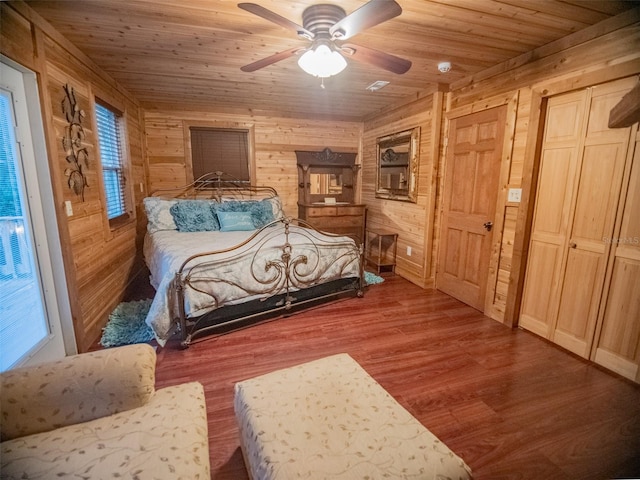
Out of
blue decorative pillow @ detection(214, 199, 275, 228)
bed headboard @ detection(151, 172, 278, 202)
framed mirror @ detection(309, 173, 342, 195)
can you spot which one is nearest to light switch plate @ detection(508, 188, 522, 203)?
blue decorative pillow @ detection(214, 199, 275, 228)

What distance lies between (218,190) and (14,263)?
305 cm

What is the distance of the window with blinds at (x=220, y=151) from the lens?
4.56 metres

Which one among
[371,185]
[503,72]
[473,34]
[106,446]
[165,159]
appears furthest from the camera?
[371,185]

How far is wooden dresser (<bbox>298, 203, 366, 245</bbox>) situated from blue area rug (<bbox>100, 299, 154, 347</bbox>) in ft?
8.48

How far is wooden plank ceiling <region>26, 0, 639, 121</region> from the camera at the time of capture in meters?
1.88

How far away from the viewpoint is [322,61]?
1.89 meters

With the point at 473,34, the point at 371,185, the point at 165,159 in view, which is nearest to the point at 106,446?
the point at 473,34

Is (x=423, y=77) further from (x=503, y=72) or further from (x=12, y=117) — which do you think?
(x=12, y=117)

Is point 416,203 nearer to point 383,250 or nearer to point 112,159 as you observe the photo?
point 383,250

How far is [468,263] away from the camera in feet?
10.8

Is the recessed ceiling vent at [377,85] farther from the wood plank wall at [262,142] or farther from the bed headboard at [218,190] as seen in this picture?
the bed headboard at [218,190]

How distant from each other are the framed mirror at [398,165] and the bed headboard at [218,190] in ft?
5.67

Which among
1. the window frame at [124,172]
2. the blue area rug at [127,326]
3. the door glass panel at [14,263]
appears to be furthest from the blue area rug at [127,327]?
the window frame at [124,172]

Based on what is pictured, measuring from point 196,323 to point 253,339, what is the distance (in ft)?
1.60
